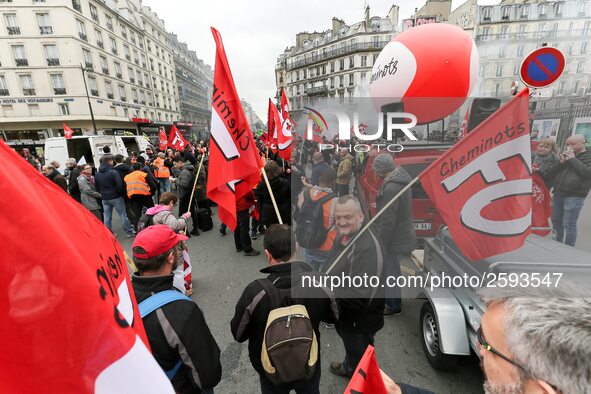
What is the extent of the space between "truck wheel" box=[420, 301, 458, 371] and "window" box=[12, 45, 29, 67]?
3793cm

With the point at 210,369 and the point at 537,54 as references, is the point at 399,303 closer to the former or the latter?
the point at 210,369

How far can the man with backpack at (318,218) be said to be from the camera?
6.94ft

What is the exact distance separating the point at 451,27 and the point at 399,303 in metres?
3.01

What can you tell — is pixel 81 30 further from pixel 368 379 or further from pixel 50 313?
pixel 368 379

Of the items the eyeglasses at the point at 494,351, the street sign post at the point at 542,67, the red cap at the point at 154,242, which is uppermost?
the street sign post at the point at 542,67

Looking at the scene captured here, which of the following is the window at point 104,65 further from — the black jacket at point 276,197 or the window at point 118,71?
the black jacket at point 276,197

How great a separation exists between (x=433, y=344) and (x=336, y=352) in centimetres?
94

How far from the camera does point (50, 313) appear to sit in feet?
1.85

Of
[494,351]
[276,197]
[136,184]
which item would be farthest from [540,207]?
[136,184]

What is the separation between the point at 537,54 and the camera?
318 cm

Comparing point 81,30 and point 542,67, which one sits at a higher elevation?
point 81,30

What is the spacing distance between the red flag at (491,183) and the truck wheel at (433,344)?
3.44ft

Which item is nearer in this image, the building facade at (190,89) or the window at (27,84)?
the window at (27,84)

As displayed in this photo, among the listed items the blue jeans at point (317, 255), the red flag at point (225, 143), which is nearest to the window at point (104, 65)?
the red flag at point (225, 143)
